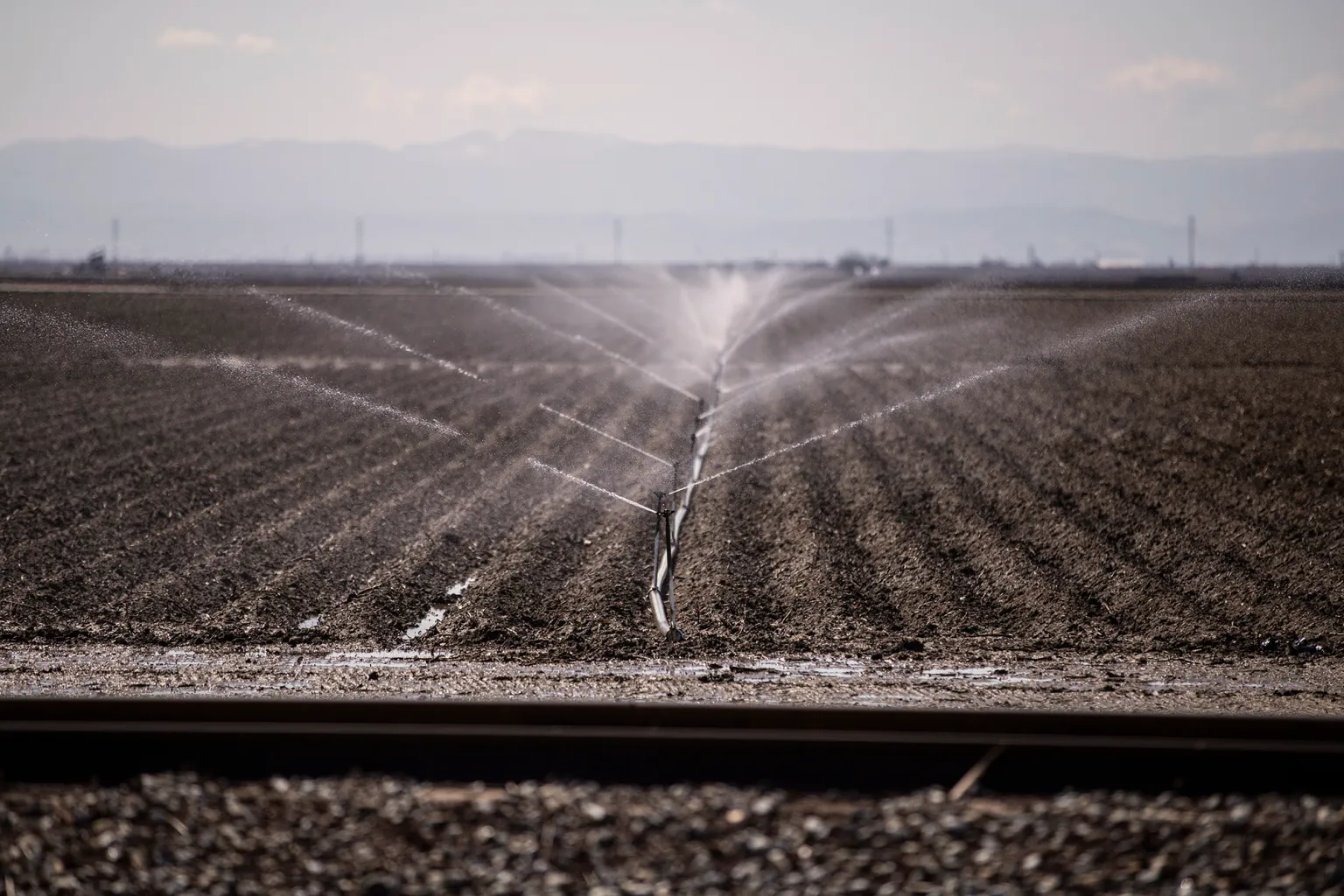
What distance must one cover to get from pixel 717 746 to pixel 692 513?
1038 cm

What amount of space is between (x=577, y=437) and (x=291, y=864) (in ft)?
60.7

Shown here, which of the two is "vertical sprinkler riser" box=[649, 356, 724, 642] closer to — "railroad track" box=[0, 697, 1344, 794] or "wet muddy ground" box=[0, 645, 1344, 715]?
"wet muddy ground" box=[0, 645, 1344, 715]

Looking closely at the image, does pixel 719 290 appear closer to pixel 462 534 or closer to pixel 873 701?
pixel 462 534

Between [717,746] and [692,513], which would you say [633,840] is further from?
[692,513]

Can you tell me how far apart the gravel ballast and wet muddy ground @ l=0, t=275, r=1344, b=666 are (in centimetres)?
463

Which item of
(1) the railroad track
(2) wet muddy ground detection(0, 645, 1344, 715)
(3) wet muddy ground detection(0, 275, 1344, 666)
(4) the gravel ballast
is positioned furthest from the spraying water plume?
(4) the gravel ballast

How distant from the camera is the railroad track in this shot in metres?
6.93

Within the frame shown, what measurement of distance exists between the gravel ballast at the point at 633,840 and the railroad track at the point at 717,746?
20cm

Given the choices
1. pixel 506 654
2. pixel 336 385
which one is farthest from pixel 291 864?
pixel 336 385

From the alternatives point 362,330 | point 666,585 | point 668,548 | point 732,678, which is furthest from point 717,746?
point 362,330

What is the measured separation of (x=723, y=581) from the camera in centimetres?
1384

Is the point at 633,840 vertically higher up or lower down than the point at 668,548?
lower down

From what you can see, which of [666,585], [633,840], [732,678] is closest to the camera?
[633,840]

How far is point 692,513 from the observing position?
57.1ft
